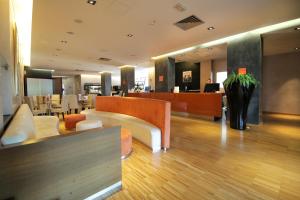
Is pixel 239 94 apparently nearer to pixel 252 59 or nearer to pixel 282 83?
pixel 252 59

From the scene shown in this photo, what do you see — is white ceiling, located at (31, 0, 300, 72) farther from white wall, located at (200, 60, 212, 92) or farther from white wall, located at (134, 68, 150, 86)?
white wall, located at (134, 68, 150, 86)

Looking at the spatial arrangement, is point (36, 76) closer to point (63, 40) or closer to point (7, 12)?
point (63, 40)

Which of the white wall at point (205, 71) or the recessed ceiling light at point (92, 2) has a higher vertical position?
the recessed ceiling light at point (92, 2)

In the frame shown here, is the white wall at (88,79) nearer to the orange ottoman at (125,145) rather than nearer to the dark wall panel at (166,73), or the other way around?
the dark wall panel at (166,73)

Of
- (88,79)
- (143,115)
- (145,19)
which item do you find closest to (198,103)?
(143,115)

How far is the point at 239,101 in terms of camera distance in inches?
185

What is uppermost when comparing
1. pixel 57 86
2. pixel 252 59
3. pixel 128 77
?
pixel 128 77

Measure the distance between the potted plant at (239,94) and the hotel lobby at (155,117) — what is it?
0.03 meters

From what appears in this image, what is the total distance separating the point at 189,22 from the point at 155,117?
2.92 metres

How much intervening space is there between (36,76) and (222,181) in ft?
50.7

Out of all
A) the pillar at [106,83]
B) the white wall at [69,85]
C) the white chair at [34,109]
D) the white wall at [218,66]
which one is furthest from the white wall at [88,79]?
the white wall at [218,66]

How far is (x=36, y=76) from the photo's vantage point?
13180 mm

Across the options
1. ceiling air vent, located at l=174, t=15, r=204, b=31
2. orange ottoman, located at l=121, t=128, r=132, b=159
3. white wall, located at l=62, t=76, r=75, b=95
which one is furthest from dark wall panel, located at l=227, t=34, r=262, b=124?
white wall, located at l=62, t=76, r=75, b=95

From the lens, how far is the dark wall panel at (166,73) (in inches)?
359
